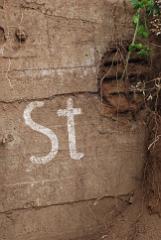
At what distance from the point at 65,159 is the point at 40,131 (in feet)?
0.84

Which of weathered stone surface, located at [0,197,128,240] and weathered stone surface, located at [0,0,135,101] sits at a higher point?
weathered stone surface, located at [0,0,135,101]

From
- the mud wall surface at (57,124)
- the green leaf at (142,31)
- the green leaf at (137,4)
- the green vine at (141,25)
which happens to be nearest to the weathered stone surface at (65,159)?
the mud wall surface at (57,124)

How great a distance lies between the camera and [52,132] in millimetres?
3830

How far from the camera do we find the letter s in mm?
3766

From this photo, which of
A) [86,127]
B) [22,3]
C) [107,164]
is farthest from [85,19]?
[107,164]

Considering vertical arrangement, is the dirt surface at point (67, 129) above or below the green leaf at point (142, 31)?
below

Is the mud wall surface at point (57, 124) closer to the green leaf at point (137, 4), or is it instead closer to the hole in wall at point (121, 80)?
the hole in wall at point (121, 80)

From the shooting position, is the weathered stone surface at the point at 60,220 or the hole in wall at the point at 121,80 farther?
the hole in wall at the point at 121,80

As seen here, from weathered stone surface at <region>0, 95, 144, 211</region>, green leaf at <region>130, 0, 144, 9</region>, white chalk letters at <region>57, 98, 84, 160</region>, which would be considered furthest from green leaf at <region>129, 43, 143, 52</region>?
white chalk letters at <region>57, 98, 84, 160</region>

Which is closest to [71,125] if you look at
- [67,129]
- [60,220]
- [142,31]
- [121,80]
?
[67,129]

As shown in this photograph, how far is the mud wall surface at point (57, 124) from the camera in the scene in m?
3.74

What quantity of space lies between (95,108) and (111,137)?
226 millimetres

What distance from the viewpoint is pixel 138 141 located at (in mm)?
4055

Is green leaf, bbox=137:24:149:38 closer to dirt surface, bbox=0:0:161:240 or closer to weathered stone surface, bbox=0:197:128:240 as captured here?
dirt surface, bbox=0:0:161:240
